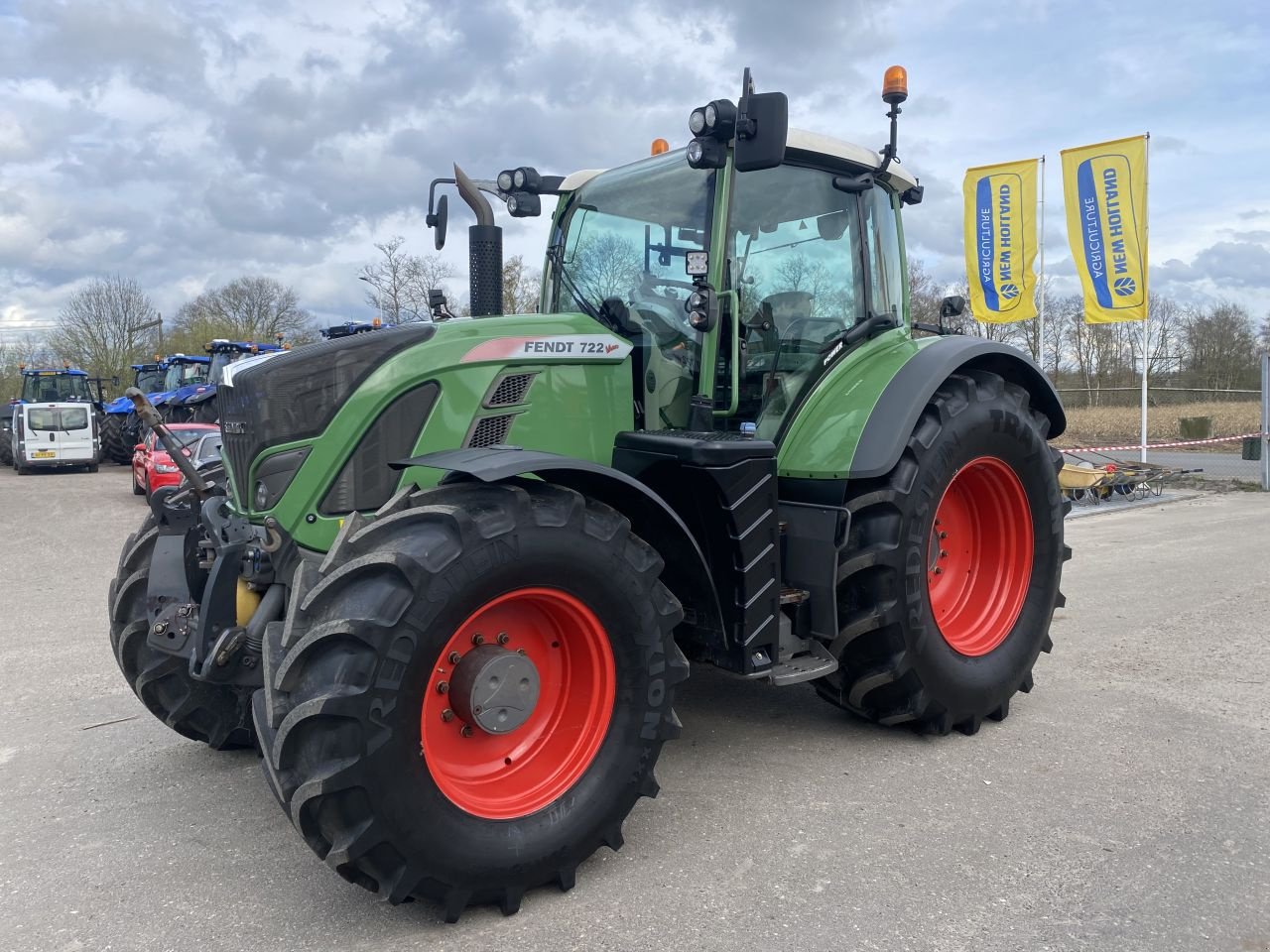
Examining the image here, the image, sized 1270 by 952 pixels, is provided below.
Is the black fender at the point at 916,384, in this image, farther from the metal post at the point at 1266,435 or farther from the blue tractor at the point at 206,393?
the blue tractor at the point at 206,393

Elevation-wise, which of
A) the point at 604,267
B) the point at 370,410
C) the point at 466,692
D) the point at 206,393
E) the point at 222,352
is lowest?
the point at 466,692

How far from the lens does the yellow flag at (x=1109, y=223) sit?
13.2 m

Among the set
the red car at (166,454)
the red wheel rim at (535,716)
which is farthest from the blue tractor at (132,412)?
the red wheel rim at (535,716)

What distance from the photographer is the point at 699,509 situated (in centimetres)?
348

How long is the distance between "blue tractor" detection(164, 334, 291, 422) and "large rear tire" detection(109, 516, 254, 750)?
1289 cm

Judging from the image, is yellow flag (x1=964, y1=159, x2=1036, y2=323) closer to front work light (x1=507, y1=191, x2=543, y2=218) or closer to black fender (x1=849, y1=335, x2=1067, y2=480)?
black fender (x1=849, y1=335, x2=1067, y2=480)

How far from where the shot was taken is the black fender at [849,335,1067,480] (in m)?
3.74

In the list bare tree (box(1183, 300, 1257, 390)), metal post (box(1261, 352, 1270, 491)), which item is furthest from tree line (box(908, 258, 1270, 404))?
metal post (box(1261, 352, 1270, 491))

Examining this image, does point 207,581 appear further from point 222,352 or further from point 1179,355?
point 1179,355

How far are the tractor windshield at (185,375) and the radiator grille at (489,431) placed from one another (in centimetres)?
1850

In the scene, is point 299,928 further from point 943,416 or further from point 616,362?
point 943,416

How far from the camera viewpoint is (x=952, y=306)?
5027 mm

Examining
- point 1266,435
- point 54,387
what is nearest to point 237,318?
point 54,387

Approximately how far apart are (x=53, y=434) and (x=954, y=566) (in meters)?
20.2
